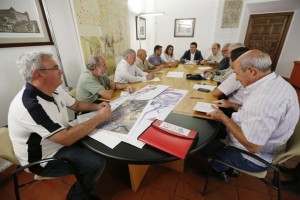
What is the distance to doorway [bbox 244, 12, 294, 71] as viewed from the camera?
4.55 meters

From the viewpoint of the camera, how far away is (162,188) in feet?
4.55

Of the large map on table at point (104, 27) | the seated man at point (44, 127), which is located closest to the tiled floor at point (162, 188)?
the seated man at point (44, 127)

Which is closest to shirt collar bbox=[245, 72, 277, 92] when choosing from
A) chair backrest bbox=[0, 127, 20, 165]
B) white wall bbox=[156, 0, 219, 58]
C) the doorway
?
chair backrest bbox=[0, 127, 20, 165]

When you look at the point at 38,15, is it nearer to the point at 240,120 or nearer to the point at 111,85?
the point at 111,85

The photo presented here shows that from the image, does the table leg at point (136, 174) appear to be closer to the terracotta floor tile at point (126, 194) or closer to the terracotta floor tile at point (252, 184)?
the terracotta floor tile at point (126, 194)

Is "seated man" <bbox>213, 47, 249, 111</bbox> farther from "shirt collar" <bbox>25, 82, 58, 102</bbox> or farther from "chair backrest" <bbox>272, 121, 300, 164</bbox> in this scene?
"shirt collar" <bbox>25, 82, 58, 102</bbox>

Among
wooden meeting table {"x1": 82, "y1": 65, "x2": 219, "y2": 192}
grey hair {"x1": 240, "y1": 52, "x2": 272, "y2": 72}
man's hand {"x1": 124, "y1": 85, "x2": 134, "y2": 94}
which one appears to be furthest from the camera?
man's hand {"x1": 124, "y1": 85, "x2": 134, "y2": 94}

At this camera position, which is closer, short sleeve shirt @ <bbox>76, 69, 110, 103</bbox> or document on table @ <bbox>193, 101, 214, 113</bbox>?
document on table @ <bbox>193, 101, 214, 113</bbox>

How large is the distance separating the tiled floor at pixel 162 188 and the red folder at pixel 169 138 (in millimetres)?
815

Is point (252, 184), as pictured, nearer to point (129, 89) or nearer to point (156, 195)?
point (156, 195)

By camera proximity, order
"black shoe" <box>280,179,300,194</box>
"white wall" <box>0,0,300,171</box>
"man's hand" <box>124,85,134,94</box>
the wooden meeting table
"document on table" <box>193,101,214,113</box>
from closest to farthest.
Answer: the wooden meeting table, "document on table" <box>193,101,214,113</box>, "black shoe" <box>280,179,300,194</box>, "man's hand" <box>124,85,134,94</box>, "white wall" <box>0,0,300,171</box>

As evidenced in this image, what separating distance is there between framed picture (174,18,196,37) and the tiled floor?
4.82 metres

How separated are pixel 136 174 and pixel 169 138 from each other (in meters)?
0.71

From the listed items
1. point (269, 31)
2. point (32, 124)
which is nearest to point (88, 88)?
point (32, 124)
